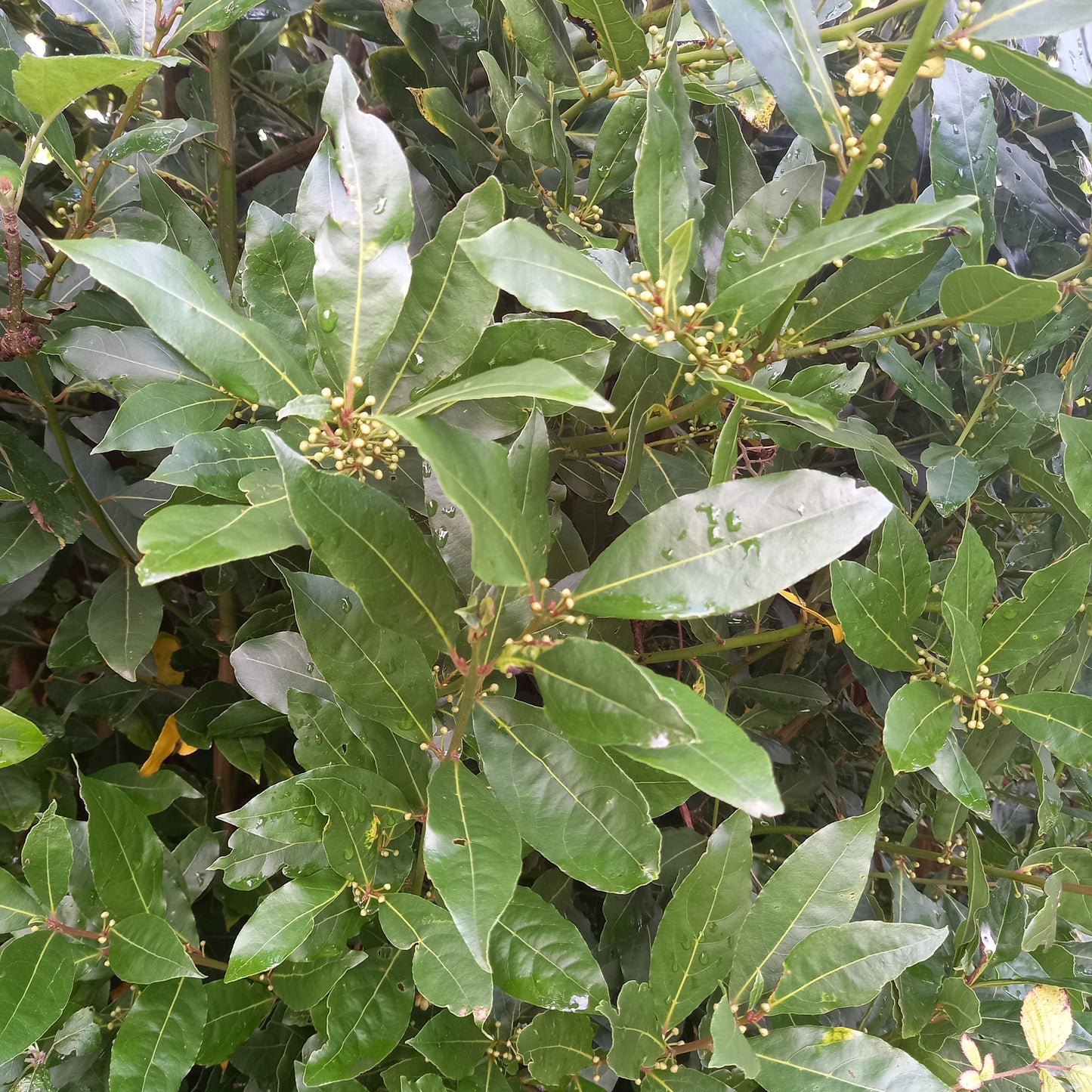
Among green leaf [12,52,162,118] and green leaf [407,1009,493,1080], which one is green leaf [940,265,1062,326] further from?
green leaf [407,1009,493,1080]

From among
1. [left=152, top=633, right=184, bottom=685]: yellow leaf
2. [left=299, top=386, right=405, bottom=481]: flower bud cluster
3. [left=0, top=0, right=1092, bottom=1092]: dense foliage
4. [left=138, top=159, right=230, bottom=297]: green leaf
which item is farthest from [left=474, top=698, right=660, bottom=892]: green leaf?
[left=152, top=633, right=184, bottom=685]: yellow leaf

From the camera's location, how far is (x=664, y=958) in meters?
0.74

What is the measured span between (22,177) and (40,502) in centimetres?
39

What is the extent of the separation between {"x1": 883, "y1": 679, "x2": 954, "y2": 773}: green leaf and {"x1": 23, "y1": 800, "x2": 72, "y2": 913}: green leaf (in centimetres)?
78

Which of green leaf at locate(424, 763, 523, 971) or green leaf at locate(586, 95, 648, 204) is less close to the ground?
green leaf at locate(586, 95, 648, 204)

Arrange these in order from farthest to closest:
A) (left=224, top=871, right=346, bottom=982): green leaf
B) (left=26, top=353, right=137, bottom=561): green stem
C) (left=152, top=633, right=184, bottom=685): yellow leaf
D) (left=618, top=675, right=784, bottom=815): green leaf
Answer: (left=152, top=633, right=184, bottom=685): yellow leaf, (left=26, top=353, right=137, bottom=561): green stem, (left=224, top=871, right=346, bottom=982): green leaf, (left=618, top=675, right=784, bottom=815): green leaf

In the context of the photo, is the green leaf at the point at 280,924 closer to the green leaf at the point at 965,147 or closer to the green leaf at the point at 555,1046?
the green leaf at the point at 555,1046

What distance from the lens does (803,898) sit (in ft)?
2.40

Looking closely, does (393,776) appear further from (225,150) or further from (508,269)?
(225,150)

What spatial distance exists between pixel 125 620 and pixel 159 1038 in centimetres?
46

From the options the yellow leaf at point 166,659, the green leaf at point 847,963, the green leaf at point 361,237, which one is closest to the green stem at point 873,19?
the green leaf at point 361,237

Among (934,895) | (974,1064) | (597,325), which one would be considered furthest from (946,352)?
(974,1064)

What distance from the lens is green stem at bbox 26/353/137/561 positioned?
869mm

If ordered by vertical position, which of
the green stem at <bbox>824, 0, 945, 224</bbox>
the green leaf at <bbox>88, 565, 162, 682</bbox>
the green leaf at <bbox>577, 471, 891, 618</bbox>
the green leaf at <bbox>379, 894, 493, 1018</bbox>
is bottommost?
the green leaf at <bbox>379, 894, 493, 1018</bbox>
